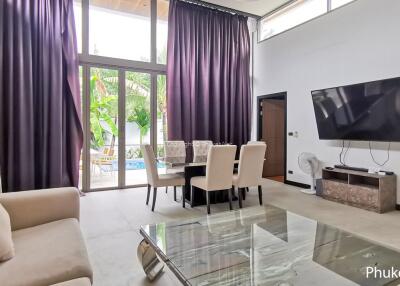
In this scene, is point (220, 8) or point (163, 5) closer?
point (163, 5)

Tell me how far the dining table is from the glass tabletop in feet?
5.38

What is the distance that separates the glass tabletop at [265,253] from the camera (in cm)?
144

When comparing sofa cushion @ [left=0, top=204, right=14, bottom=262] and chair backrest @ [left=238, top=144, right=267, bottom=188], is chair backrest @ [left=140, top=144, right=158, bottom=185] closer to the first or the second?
chair backrest @ [left=238, top=144, right=267, bottom=188]

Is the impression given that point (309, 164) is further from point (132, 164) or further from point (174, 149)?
point (132, 164)

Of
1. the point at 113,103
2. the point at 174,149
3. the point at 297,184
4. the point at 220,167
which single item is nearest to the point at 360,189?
the point at 297,184

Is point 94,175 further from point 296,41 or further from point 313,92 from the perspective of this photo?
point 296,41

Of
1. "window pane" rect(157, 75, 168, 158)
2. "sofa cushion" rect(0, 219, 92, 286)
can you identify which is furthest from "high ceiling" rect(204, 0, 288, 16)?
"sofa cushion" rect(0, 219, 92, 286)

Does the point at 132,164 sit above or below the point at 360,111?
below

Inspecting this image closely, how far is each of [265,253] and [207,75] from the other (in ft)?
14.8

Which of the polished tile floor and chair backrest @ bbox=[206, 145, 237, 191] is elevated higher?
chair backrest @ bbox=[206, 145, 237, 191]

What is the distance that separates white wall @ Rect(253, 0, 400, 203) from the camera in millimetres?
3900

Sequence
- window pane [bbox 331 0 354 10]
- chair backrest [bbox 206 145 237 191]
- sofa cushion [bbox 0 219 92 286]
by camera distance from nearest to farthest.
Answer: sofa cushion [bbox 0 219 92 286] < chair backrest [bbox 206 145 237 191] < window pane [bbox 331 0 354 10]

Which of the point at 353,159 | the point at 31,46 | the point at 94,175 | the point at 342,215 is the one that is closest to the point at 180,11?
the point at 31,46

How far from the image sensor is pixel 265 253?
173 centimetres
